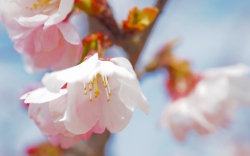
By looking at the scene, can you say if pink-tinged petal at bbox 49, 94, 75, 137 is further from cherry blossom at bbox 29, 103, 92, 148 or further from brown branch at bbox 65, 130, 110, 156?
brown branch at bbox 65, 130, 110, 156

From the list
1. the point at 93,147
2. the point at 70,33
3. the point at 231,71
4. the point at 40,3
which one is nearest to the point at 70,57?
the point at 70,33

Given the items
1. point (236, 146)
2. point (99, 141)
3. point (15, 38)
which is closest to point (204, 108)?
point (99, 141)

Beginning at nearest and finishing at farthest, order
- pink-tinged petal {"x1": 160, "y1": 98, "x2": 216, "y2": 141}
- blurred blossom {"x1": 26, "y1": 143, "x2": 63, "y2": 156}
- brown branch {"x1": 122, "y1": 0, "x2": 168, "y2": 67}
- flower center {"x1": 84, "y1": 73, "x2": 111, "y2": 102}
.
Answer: flower center {"x1": 84, "y1": 73, "x2": 111, "y2": 102}, brown branch {"x1": 122, "y1": 0, "x2": 168, "y2": 67}, pink-tinged petal {"x1": 160, "y1": 98, "x2": 216, "y2": 141}, blurred blossom {"x1": 26, "y1": 143, "x2": 63, "y2": 156}

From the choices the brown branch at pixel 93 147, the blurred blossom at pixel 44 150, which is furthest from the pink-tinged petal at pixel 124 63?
the blurred blossom at pixel 44 150

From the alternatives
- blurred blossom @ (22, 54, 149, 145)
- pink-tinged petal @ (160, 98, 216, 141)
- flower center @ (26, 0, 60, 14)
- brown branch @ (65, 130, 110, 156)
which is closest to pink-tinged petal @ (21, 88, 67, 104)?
blurred blossom @ (22, 54, 149, 145)

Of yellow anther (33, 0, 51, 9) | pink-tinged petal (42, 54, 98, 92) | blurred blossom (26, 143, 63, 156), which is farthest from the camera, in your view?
blurred blossom (26, 143, 63, 156)

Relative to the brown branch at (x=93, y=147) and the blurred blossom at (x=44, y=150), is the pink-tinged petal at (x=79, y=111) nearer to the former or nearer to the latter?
the brown branch at (x=93, y=147)
